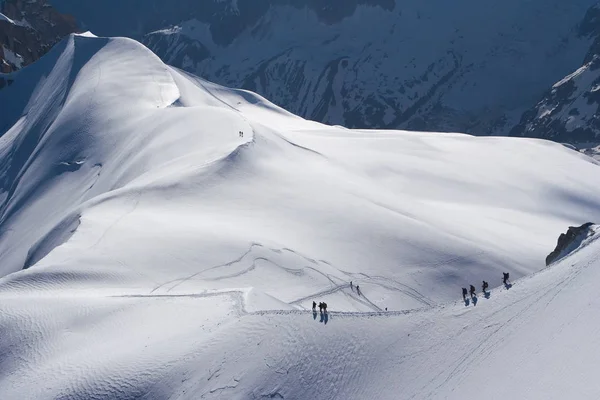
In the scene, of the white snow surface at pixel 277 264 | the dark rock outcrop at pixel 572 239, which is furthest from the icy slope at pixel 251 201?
the dark rock outcrop at pixel 572 239

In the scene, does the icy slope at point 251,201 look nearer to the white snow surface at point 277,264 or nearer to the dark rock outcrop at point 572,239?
the white snow surface at point 277,264

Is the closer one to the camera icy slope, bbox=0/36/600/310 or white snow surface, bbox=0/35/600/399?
white snow surface, bbox=0/35/600/399

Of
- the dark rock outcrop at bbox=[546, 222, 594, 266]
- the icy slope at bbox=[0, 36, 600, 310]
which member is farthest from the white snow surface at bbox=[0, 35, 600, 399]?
the dark rock outcrop at bbox=[546, 222, 594, 266]

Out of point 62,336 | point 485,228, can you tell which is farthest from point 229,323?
point 485,228

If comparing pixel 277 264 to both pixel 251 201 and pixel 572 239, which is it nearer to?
pixel 251 201

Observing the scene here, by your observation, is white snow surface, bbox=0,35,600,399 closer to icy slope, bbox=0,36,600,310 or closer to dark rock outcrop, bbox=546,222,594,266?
icy slope, bbox=0,36,600,310

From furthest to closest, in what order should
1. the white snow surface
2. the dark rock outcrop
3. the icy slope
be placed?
the icy slope → the dark rock outcrop → the white snow surface

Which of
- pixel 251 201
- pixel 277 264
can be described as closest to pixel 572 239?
pixel 277 264

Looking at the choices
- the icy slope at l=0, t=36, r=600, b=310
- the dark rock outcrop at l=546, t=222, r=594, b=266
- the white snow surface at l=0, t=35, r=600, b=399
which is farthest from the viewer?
the icy slope at l=0, t=36, r=600, b=310

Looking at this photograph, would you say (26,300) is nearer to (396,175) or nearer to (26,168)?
(396,175)

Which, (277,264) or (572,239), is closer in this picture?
(572,239)
